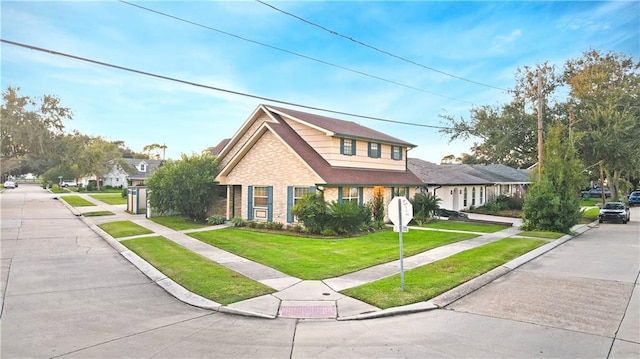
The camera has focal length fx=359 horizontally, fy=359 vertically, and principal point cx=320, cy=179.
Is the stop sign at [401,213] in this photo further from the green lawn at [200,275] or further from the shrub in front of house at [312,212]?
the shrub in front of house at [312,212]

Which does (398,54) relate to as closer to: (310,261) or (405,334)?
(310,261)

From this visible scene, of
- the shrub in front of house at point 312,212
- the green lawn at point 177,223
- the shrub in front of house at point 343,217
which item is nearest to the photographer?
the shrub in front of house at point 343,217

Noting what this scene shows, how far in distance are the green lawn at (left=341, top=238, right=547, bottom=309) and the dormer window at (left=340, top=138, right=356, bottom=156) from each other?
933 centimetres

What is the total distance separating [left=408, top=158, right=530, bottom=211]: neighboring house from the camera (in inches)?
1103

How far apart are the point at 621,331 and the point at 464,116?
88.4 ft

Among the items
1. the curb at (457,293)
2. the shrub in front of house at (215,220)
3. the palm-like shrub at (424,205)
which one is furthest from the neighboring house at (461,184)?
the shrub in front of house at (215,220)

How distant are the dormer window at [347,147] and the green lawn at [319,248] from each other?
5.24 m

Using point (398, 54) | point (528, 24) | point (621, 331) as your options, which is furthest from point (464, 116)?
point (621, 331)

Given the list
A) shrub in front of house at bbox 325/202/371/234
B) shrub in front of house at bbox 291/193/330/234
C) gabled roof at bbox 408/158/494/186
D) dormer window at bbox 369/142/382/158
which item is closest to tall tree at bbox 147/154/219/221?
shrub in front of house at bbox 291/193/330/234

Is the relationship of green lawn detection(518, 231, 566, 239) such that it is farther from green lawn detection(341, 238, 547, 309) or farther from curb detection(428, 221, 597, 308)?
green lawn detection(341, 238, 547, 309)

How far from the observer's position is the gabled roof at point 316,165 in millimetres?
18562

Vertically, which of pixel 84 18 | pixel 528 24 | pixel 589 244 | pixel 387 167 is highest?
pixel 528 24

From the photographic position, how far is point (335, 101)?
2511 centimetres

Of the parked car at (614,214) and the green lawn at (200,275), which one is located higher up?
the parked car at (614,214)
